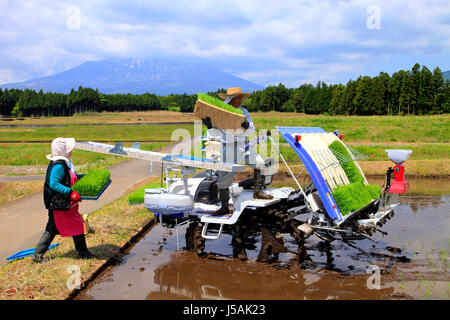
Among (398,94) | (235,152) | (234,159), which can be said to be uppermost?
(398,94)

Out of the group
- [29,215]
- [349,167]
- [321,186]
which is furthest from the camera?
[29,215]

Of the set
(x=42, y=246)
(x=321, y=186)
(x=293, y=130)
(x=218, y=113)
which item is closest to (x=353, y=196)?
(x=321, y=186)

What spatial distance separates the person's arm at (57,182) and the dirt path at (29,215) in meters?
2.28

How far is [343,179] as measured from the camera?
8.19m

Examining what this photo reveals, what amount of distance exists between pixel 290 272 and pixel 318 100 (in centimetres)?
8580

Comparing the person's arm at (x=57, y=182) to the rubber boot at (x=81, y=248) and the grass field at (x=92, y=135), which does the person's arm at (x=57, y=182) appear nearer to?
the rubber boot at (x=81, y=248)

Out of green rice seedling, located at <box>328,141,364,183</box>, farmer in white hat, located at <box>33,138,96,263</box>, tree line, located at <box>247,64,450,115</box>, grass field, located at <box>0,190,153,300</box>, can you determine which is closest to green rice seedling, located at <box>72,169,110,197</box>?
farmer in white hat, located at <box>33,138,96,263</box>

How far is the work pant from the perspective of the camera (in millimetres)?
7832

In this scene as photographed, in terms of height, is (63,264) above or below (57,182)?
below

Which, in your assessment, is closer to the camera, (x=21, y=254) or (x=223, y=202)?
(x=21, y=254)

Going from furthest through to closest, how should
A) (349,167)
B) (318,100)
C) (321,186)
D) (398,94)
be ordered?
(318,100) → (398,94) → (349,167) → (321,186)

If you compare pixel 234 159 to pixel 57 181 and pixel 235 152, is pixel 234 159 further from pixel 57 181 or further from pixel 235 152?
pixel 57 181

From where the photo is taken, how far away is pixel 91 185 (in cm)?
774

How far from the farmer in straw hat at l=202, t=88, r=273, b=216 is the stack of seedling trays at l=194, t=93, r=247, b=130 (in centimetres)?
15
